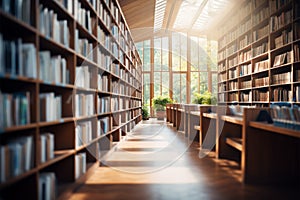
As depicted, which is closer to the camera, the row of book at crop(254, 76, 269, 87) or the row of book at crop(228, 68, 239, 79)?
the row of book at crop(254, 76, 269, 87)

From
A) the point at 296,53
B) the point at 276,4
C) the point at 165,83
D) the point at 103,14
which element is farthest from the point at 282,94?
the point at 165,83

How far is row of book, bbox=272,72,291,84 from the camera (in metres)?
6.08

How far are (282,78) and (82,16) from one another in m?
4.48

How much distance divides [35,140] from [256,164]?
2.21 metres

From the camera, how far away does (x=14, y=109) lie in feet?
6.23

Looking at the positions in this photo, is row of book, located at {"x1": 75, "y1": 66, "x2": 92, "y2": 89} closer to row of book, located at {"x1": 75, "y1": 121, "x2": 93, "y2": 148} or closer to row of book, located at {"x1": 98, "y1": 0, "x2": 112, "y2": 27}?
row of book, located at {"x1": 75, "y1": 121, "x2": 93, "y2": 148}

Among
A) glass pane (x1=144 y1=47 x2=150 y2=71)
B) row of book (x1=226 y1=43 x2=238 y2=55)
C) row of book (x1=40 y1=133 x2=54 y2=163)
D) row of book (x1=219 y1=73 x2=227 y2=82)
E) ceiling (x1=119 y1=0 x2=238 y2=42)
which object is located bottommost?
row of book (x1=40 y1=133 x2=54 y2=163)

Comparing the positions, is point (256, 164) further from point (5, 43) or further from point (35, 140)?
point (5, 43)

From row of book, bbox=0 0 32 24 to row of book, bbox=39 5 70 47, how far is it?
0.83ft

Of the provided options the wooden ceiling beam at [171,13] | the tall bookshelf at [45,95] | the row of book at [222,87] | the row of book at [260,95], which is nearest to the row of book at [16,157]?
the tall bookshelf at [45,95]

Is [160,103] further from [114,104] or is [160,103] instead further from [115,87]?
[114,104]

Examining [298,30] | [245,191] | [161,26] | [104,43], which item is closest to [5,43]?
[245,191]

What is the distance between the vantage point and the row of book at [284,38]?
6052 millimetres

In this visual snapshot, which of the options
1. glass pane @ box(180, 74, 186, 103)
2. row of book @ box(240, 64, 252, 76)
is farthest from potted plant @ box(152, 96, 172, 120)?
row of book @ box(240, 64, 252, 76)
